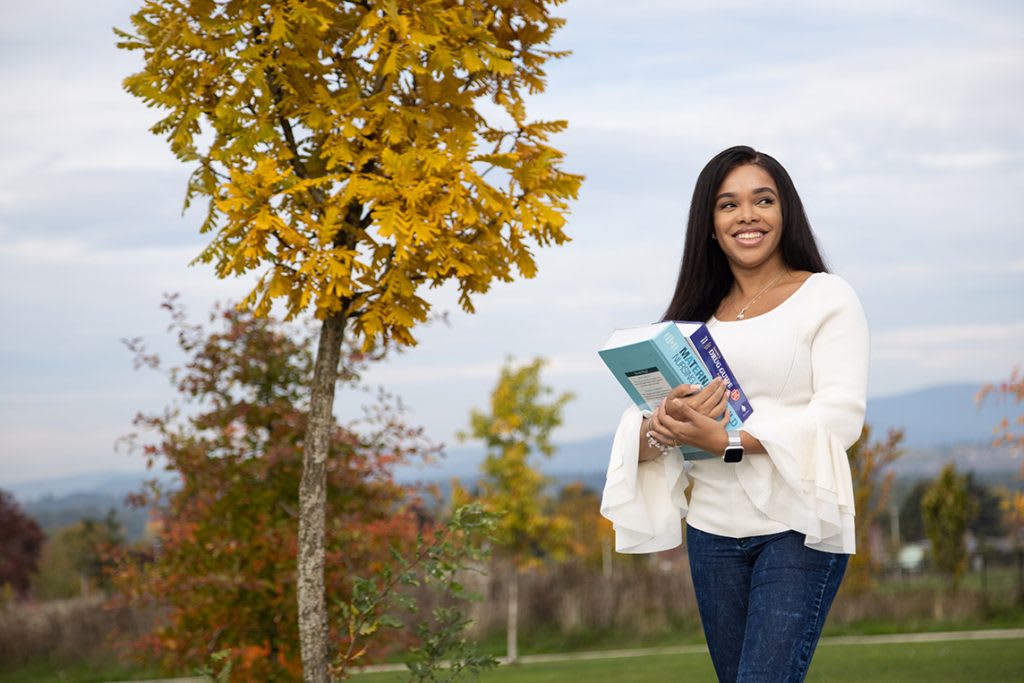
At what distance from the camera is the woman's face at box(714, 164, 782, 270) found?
3086 mm

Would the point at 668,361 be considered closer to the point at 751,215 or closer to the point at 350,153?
the point at 751,215

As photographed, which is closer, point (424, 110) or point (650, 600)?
point (424, 110)

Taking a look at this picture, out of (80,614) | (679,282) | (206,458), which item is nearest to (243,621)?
(206,458)

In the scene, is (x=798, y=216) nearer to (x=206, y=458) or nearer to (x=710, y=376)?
(x=710, y=376)

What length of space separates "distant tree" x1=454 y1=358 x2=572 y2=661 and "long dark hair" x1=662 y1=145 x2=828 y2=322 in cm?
1175

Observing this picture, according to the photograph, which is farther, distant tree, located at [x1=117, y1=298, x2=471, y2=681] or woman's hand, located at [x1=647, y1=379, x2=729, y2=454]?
distant tree, located at [x1=117, y1=298, x2=471, y2=681]

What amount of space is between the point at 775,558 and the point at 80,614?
548 inches

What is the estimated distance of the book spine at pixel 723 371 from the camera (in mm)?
2854

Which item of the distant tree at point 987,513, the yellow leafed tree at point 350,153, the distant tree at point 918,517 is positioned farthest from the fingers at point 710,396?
the distant tree at point 918,517

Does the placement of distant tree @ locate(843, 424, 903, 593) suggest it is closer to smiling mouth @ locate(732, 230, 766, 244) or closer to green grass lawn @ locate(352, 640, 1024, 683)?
green grass lawn @ locate(352, 640, 1024, 683)

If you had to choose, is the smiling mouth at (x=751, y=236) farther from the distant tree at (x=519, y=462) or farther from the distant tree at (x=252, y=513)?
the distant tree at (x=519, y=462)

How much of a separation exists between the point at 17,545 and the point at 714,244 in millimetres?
32346

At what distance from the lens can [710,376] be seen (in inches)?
114

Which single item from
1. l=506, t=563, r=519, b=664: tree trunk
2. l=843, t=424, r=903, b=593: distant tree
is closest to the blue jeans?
l=506, t=563, r=519, b=664: tree trunk
